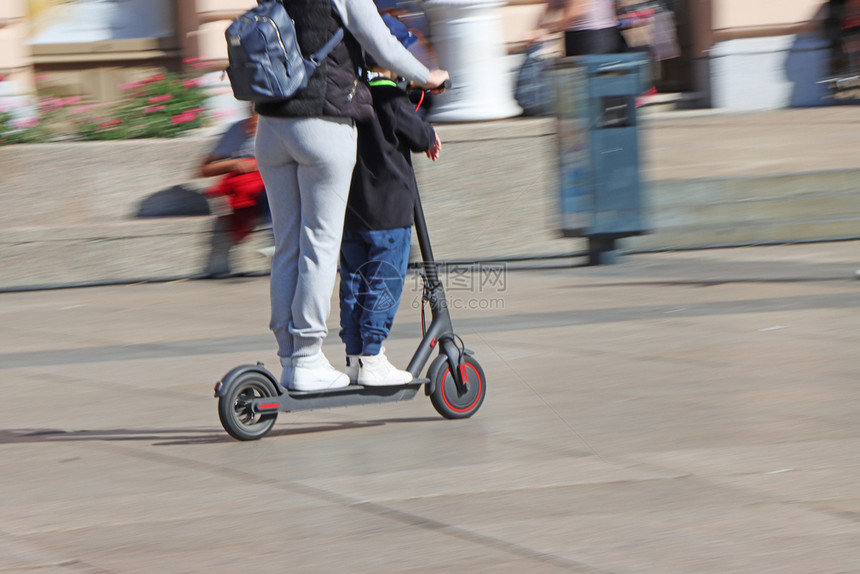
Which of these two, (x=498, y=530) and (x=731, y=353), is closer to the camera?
(x=498, y=530)

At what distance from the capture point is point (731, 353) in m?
6.01

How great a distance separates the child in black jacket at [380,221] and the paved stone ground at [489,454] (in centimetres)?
39

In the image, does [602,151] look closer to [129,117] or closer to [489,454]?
[129,117]

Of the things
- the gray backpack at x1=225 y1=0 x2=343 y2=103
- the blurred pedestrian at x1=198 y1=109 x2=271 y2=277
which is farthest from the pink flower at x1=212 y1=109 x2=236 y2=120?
the gray backpack at x1=225 y1=0 x2=343 y2=103

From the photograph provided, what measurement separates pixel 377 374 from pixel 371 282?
329 millimetres

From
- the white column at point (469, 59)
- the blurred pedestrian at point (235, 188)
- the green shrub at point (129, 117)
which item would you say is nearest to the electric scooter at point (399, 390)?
the blurred pedestrian at point (235, 188)

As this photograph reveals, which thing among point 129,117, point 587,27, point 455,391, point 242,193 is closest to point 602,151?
point 587,27

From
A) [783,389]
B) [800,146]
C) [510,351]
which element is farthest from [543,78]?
[783,389]

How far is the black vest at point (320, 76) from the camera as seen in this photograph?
4.39 m

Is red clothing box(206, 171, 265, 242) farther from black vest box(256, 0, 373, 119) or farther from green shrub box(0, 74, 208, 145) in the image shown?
black vest box(256, 0, 373, 119)

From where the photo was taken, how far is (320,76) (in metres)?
4.42

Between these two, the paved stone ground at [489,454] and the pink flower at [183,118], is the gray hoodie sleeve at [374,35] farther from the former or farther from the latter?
the pink flower at [183,118]

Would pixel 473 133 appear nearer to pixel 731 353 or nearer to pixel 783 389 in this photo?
pixel 731 353

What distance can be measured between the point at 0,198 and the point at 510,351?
14.9 ft
